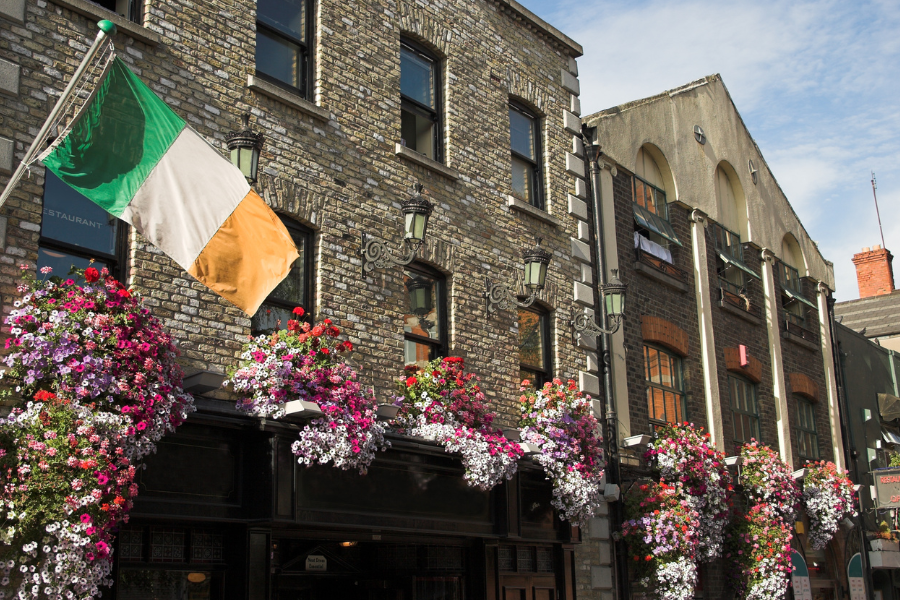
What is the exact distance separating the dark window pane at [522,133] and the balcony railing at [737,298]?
5.73 m

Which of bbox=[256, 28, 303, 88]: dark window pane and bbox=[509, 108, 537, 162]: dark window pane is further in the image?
bbox=[509, 108, 537, 162]: dark window pane

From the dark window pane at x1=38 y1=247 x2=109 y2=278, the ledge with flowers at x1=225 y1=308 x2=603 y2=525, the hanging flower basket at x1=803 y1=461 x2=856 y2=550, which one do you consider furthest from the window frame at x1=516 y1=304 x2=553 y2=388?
the hanging flower basket at x1=803 y1=461 x2=856 y2=550

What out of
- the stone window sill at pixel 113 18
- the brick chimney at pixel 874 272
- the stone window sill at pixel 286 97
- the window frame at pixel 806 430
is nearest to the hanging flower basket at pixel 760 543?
the window frame at pixel 806 430

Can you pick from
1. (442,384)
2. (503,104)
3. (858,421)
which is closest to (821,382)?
(858,421)

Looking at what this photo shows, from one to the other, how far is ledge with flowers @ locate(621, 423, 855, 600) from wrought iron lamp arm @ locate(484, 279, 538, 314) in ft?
10.7

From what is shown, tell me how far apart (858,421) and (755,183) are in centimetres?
614

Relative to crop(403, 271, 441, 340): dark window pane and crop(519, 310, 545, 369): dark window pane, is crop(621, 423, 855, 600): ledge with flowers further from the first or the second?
crop(403, 271, 441, 340): dark window pane

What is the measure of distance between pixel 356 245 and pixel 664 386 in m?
7.05

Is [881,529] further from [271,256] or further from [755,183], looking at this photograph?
[271,256]

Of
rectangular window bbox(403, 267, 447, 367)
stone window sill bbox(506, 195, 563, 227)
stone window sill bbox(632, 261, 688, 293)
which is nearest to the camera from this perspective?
rectangular window bbox(403, 267, 447, 367)

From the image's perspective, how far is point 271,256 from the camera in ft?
26.0

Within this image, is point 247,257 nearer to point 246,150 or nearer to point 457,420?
point 246,150

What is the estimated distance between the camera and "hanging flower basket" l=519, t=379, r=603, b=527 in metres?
11.9

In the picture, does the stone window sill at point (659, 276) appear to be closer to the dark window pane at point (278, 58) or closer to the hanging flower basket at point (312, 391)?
the dark window pane at point (278, 58)
